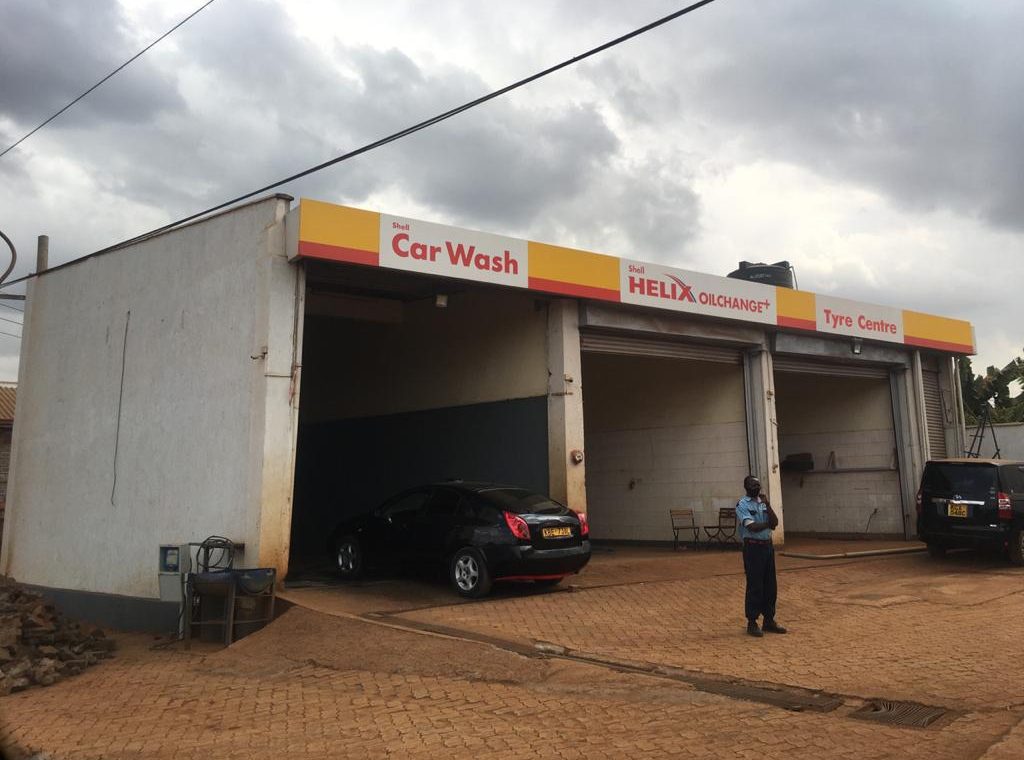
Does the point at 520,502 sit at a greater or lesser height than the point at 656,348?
lesser

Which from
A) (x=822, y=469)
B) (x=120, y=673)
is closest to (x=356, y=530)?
(x=120, y=673)

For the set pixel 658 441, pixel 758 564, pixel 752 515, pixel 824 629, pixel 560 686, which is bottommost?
pixel 560 686

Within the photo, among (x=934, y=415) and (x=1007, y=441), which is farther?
(x=1007, y=441)

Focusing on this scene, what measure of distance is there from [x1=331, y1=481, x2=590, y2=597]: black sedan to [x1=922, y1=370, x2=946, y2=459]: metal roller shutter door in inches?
472

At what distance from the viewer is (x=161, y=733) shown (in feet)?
19.4

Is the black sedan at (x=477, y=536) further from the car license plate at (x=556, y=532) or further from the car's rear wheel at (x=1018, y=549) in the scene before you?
the car's rear wheel at (x=1018, y=549)

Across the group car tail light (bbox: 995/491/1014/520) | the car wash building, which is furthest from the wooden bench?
car tail light (bbox: 995/491/1014/520)

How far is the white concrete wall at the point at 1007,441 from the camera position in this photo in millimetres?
22344

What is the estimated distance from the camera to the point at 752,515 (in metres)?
8.11

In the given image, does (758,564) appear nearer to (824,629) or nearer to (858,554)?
(824,629)

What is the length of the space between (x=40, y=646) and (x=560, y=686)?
20.6 feet

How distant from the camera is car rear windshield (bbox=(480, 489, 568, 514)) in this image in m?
9.85

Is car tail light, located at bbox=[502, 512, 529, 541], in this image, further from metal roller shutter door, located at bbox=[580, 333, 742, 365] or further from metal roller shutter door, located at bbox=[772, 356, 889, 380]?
metal roller shutter door, located at bbox=[772, 356, 889, 380]

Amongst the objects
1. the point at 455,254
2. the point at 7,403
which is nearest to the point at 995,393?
the point at 455,254
